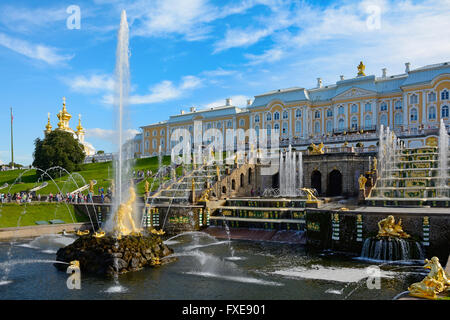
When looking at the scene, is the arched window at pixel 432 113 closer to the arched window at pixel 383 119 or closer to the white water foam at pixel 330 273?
the arched window at pixel 383 119

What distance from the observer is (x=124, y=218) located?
56.1 feet

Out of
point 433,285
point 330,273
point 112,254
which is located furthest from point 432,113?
point 112,254

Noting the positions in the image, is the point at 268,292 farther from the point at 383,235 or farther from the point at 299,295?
the point at 383,235

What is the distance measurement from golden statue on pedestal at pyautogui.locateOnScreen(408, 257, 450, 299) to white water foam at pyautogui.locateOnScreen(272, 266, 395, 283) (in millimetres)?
4423

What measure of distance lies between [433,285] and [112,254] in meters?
11.5

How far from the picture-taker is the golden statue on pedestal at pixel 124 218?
1680 cm

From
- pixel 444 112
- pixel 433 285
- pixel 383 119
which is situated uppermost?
pixel 444 112

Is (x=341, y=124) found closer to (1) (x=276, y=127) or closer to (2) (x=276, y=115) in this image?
(1) (x=276, y=127)

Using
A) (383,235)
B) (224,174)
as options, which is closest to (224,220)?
(224,174)

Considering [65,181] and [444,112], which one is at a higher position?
[444,112]

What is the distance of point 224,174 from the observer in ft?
114

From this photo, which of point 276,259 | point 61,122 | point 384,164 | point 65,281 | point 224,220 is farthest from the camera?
point 61,122

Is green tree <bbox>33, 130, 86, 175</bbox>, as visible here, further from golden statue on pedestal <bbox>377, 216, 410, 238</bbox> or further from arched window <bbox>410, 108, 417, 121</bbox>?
arched window <bbox>410, 108, 417, 121</bbox>
